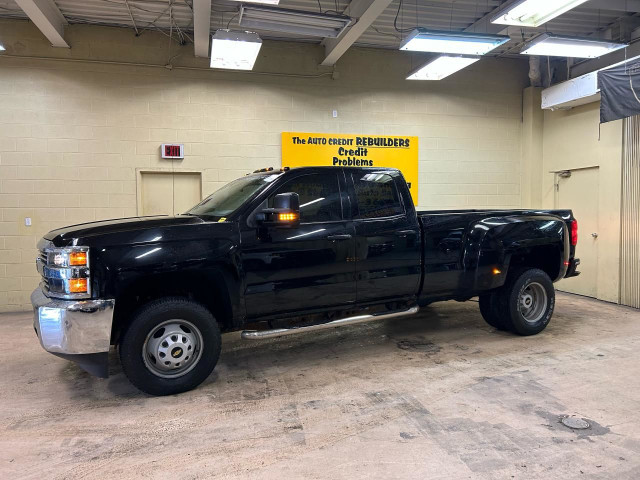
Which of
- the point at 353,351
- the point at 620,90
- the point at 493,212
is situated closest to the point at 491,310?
the point at 493,212

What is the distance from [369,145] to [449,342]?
4.49 meters

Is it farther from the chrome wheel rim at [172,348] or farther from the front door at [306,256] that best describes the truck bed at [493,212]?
the chrome wheel rim at [172,348]

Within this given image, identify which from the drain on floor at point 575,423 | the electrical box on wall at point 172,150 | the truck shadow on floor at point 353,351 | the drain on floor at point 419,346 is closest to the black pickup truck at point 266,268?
the truck shadow on floor at point 353,351

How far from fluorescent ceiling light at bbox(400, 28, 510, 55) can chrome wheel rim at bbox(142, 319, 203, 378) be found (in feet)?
14.9

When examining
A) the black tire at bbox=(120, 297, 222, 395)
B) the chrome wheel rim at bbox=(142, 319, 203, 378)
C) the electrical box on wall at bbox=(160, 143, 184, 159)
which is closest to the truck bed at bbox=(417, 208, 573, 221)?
the black tire at bbox=(120, 297, 222, 395)

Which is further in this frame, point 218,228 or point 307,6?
point 307,6

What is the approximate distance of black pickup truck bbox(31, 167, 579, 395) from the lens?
12.0 feet

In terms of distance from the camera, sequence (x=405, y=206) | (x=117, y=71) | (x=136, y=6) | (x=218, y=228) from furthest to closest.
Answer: (x=117, y=71) → (x=136, y=6) → (x=405, y=206) → (x=218, y=228)

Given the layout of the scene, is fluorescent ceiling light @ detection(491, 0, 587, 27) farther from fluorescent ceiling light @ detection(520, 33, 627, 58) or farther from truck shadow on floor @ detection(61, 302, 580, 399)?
truck shadow on floor @ detection(61, 302, 580, 399)

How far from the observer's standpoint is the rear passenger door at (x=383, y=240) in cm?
469

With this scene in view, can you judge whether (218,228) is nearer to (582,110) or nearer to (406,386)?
(406,386)

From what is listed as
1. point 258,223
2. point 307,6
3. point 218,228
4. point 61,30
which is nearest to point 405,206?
point 258,223

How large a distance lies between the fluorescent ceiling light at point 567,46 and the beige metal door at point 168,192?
5.68 meters

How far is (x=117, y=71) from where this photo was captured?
7.60 metres
